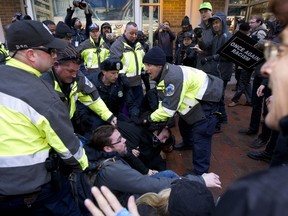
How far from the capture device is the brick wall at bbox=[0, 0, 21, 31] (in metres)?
7.35

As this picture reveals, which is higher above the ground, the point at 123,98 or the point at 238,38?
the point at 238,38

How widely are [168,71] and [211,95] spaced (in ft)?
1.89

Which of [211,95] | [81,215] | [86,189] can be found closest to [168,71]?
[211,95]

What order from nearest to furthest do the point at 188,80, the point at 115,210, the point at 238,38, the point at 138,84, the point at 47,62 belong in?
the point at 115,210 < the point at 47,62 < the point at 188,80 < the point at 238,38 < the point at 138,84

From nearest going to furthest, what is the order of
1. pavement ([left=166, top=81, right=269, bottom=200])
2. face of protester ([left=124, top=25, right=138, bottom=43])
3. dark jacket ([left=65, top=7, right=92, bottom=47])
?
pavement ([left=166, top=81, right=269, bottom=200]) < face of protester ([left=124, top=25, right=138, bottom=43]) < dark jacket ([left=65, top=7, right=92, bottom=47])

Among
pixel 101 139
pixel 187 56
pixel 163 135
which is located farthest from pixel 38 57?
pixel 187 56

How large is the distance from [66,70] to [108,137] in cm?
76

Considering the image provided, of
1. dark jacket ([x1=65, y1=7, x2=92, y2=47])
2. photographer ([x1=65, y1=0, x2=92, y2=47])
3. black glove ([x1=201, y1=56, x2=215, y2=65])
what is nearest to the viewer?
black glove ([x1=201, y1=56, x2=215, y2=65])

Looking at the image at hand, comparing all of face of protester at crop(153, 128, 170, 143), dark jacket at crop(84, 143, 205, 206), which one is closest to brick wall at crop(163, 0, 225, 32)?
face of protester at crop(153, 128, 170, 143)

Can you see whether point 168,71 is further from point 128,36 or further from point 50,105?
point 128,36

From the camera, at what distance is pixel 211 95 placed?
2.75m

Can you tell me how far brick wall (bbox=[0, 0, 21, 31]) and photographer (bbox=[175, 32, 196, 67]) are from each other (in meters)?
5.28

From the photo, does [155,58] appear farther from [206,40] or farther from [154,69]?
[206,40]

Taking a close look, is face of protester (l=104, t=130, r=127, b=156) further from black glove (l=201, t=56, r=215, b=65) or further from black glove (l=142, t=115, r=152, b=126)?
black glove (l=201, t=56, r=215, b=65)
